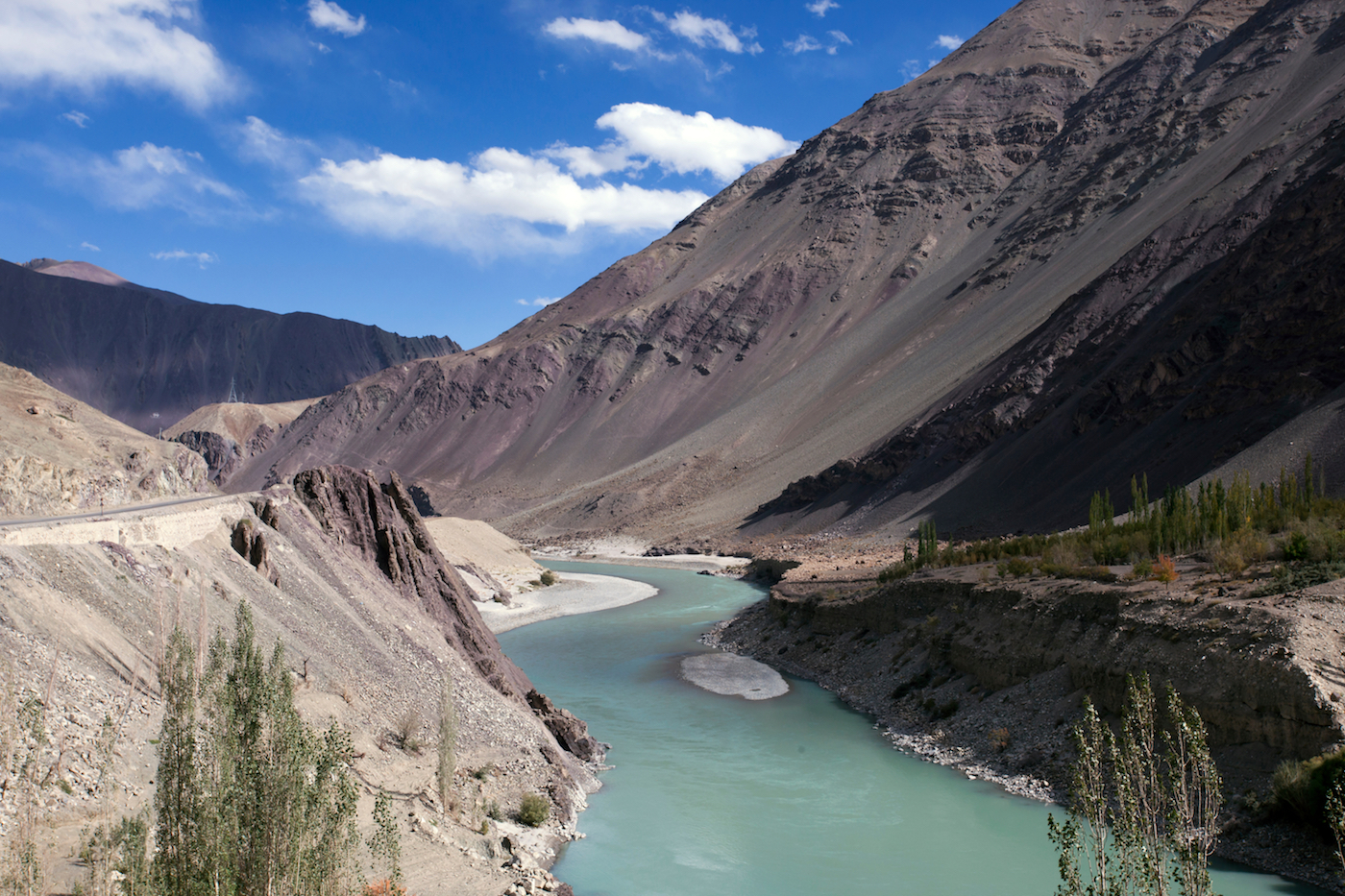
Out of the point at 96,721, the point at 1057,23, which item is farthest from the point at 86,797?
the point at 1057,23

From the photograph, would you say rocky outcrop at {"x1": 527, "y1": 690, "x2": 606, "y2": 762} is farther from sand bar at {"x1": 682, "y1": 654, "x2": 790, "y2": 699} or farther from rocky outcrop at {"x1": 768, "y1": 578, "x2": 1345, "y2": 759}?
rocky outcrop at {"x1": 768, "y1": 578, "x2": 1345, "y2": 759}

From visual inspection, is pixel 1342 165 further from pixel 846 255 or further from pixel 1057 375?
pixel 846 255

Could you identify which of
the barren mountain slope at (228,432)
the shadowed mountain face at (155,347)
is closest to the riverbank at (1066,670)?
the barren mountain slope at (228,432)

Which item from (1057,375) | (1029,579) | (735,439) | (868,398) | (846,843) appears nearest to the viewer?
(846,843)

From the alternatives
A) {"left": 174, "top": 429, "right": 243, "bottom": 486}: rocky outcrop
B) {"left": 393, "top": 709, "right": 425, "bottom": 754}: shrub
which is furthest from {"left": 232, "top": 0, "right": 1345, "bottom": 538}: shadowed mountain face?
{"left": 393, "top": 709, "right": 425, "bottom": 754}: shrub

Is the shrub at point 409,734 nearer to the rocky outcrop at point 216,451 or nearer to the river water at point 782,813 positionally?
the river water at point 782,813

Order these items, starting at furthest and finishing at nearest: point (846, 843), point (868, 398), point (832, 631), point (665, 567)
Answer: point (868, 398)
point (665, 567)
point (832, 631)
point (846, 843)

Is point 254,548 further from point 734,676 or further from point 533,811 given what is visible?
point 734,676
